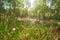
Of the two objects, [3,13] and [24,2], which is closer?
[3,13]

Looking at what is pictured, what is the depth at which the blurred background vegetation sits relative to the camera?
3.84 feet

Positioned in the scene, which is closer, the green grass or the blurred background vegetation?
the green grass

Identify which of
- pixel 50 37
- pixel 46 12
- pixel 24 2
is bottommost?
pixel 50 37

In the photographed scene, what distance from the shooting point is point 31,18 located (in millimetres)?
1347

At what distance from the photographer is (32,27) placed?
4.16ft

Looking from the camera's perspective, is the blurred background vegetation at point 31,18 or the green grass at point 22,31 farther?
the blurred background vegetation at point 31,18

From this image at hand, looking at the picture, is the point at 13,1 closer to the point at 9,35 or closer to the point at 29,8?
the point at 29,8

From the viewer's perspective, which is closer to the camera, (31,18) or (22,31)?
(22,31)

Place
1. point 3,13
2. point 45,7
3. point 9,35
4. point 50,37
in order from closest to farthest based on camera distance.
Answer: point 9,35 < point 50,37 < point 3,13 < point 45,7

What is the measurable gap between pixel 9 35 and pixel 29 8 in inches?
18.3

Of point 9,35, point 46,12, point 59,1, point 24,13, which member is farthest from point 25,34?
point 59,1

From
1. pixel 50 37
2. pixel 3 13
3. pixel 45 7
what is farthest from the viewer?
pixel 45 7

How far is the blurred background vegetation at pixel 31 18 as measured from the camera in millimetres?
1172

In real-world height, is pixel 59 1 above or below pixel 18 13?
above
